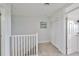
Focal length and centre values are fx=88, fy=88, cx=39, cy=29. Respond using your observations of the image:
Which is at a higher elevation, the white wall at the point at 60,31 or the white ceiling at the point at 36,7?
the white ceiling at the point at 36,7

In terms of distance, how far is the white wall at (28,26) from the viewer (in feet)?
22.2

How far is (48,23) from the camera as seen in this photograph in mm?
7367

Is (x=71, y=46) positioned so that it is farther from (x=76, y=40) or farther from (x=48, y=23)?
(x=48, y=23)

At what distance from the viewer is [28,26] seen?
7.06 m

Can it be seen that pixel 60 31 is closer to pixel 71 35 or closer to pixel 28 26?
pixel 71 35

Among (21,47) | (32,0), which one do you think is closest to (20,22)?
(21,47)

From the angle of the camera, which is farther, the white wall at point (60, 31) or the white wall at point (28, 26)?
the white wall at point (28, 26)

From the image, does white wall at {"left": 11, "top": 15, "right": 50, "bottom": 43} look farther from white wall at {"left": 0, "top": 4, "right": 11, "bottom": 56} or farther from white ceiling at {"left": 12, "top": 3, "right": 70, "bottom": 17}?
white wall at {"left": 0, "top": 4, "right": 11, "bottom": 56}

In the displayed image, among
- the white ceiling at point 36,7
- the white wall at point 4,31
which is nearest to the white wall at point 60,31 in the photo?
the white ceiling at point 36,7

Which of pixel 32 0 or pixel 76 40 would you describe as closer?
pixel 32 0

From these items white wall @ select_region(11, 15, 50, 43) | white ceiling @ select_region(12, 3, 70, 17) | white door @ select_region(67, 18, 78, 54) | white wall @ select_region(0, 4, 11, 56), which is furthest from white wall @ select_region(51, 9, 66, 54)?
white wall @ select_region(0, 4, 11, 56)

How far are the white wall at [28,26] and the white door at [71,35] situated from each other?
3238 millimetres

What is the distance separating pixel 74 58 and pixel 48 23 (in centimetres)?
653

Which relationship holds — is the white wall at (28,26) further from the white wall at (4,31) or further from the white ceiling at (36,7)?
the white wall at (4,31)
